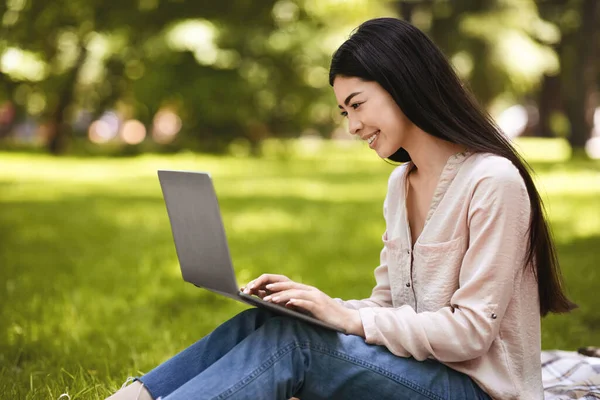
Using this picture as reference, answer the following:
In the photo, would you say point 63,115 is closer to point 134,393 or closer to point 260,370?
point 134,393

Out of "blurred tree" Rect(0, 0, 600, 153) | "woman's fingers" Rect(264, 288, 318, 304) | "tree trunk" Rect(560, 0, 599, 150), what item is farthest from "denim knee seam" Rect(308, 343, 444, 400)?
"tree trunk" Rect(560, 0, 599, 150)

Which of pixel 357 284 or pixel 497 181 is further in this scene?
pixel 357 284

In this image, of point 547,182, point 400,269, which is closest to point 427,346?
point 400,269

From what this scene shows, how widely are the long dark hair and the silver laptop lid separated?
1.97ft

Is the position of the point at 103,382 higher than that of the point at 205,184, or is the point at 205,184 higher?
the point at 205,184

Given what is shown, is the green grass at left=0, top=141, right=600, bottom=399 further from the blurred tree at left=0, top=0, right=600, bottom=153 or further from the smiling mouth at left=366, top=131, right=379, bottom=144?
the blurred tree at left=0, top=0, right=600, bottom=153

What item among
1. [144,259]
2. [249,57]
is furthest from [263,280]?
[249,57]

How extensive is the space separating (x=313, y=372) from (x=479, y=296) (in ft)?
1.61

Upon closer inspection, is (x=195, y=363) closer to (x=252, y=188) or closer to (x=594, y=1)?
(x=252, y=188)

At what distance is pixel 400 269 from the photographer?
2.45m

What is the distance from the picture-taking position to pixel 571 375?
3.13 metres

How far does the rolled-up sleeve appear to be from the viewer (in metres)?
2.11

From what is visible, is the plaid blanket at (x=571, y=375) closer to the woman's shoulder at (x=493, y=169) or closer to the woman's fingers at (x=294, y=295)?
the woman's shoulder at (x=493, y=169)

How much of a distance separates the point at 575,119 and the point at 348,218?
11.0 metres
